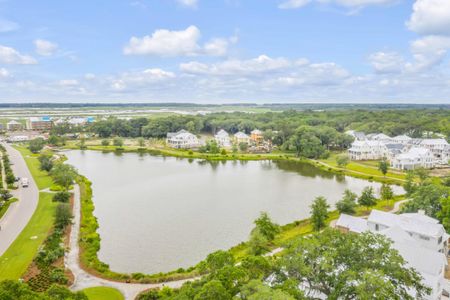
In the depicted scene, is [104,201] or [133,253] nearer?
[133,253]

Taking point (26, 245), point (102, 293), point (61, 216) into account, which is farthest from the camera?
point (61, 216)

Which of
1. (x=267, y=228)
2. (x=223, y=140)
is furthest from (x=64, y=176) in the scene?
(x=223, y=140)

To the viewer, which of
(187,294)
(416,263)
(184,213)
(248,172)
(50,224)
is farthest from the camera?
(248,172)

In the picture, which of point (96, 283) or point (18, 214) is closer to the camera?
point (96, 283)

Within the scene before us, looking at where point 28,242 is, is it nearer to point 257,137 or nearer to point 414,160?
point 414,160

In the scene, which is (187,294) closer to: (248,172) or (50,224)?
(50,224)

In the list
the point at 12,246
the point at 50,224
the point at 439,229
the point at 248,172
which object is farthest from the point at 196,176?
the point at 439,229
